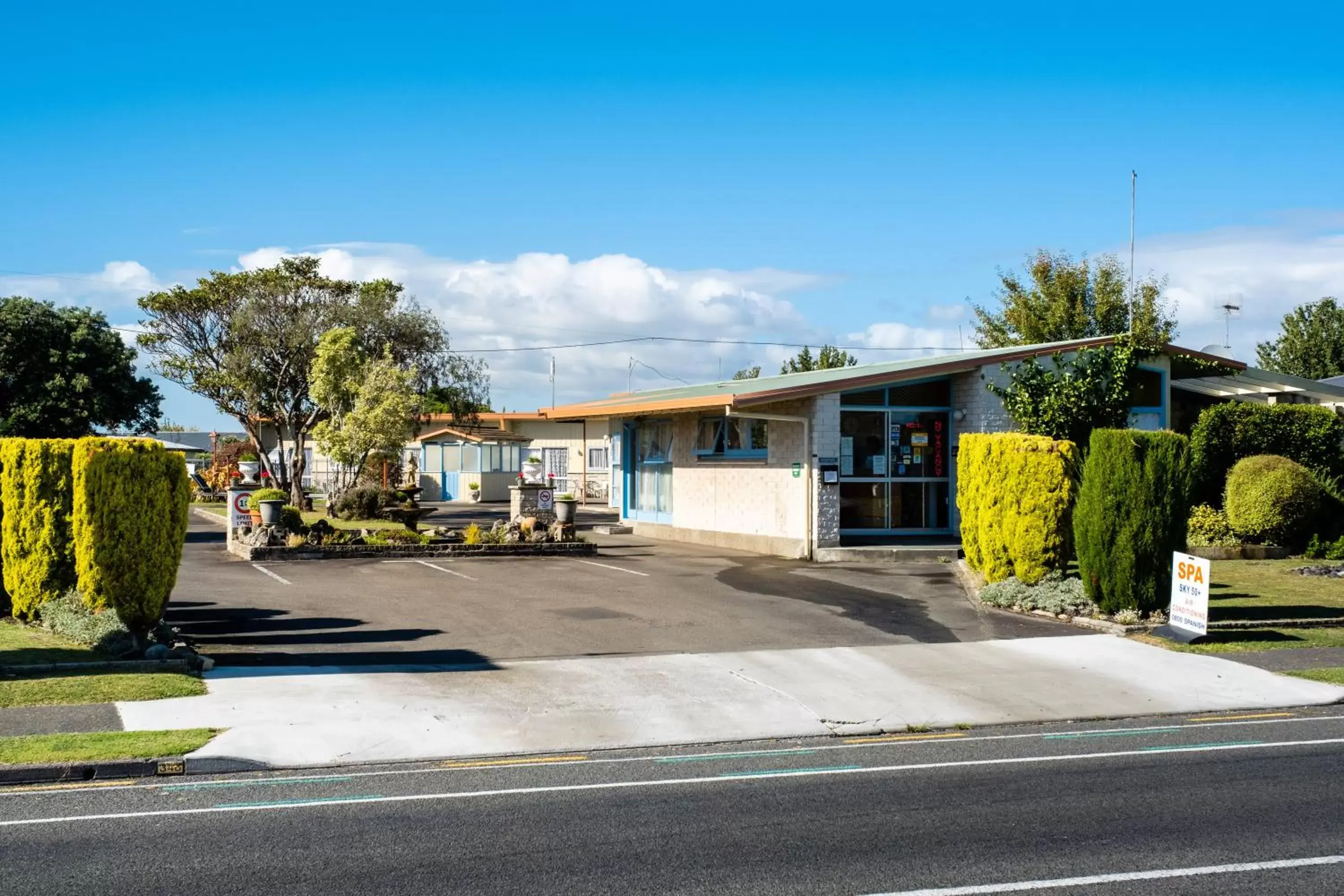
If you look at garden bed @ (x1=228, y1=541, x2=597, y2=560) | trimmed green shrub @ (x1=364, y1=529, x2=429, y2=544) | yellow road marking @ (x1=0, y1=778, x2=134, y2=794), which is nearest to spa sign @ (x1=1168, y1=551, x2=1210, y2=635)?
yellow road marking @ (x1=0, y1=778, x2=134, y2=794)

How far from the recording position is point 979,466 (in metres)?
18.4

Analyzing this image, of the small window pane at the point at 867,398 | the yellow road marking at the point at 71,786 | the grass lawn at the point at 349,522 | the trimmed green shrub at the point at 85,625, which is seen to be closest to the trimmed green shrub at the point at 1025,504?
the small window pane at the point at 867,398

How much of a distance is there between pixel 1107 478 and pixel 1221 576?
662 centimetres

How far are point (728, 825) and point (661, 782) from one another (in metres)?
1.26

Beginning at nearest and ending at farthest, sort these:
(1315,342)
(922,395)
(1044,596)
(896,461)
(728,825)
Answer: (728,825), (1044,596), (896,461), (922,395), (1315,342)

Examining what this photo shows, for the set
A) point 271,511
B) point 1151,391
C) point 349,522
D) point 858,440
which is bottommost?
point 349,522

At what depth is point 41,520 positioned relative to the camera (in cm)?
1401

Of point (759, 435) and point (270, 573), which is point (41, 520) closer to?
point (270, 573)

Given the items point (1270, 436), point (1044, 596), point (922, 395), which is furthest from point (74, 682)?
point (1270, 436)

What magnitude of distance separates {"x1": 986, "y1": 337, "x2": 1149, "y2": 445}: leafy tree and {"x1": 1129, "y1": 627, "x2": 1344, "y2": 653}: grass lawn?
4.43 m

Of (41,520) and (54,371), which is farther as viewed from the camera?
(54,371)

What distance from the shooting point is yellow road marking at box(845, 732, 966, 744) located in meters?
10.2

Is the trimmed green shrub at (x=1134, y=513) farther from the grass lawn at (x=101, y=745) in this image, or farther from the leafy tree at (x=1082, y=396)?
the grass lawn at (x=101, y=745)

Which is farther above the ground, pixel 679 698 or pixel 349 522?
pixel 349 522
